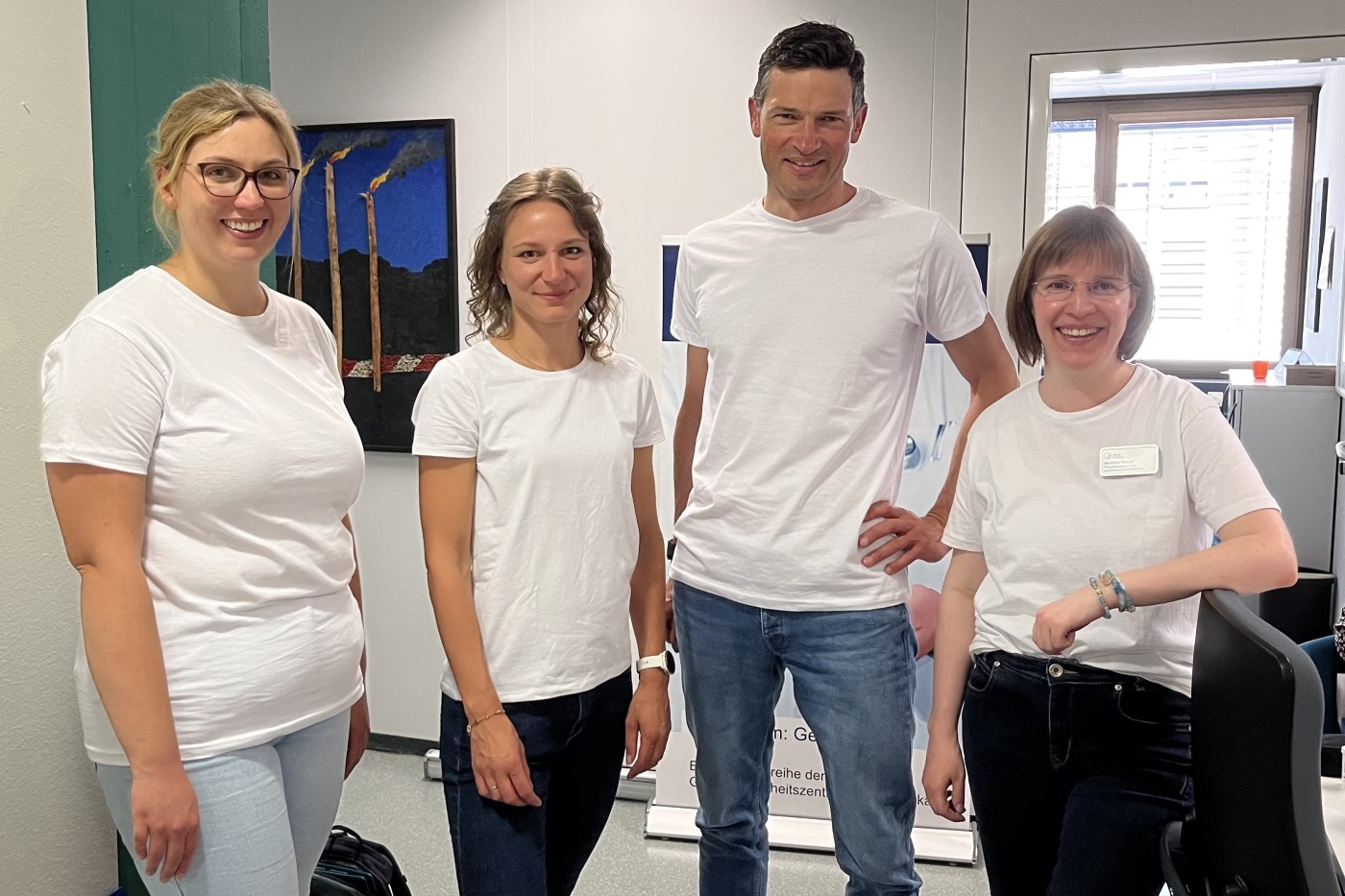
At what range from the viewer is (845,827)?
1719 mm

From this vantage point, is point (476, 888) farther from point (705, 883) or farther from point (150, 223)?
point (150, 223)

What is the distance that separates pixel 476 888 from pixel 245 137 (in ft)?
3.58

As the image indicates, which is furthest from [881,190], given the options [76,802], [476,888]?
[76,802]

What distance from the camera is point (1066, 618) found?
1366 mm

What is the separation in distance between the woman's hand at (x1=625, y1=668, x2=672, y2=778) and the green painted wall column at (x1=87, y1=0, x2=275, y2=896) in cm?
103

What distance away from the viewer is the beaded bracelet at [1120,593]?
1.37 metres

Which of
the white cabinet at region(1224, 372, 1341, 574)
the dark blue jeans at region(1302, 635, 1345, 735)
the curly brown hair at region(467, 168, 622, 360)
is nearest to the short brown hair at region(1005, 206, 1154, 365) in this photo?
the curly brown hair at region(467, 168, 622, 360)

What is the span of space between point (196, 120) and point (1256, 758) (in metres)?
1.45

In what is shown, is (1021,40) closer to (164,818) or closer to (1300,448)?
(1300,448)

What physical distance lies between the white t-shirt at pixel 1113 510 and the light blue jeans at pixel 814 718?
205 mm

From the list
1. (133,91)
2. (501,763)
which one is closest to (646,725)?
(501,763)

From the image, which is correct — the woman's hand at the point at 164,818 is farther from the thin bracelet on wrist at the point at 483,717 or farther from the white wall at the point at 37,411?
the white wall at the point at 37,411

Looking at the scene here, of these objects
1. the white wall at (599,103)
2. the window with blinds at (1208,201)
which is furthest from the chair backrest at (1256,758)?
the window with blinds at (1208,201)

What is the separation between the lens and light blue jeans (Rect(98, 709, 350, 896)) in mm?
1264
